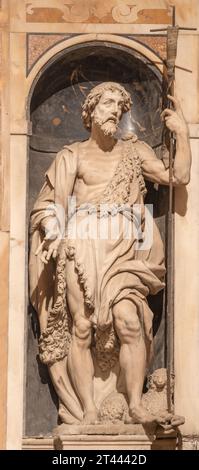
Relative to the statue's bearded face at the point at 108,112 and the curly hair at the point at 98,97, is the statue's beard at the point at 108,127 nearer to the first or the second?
the statue's bearded face at the point at 108,112

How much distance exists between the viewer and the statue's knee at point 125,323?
1373 centimetres

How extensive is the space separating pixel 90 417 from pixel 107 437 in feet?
0.75

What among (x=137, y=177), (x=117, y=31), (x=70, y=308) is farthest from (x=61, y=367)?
(x=117, y=31)

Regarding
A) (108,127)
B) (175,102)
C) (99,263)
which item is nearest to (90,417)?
(99,263)

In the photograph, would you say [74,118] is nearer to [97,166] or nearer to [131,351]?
[97,166]

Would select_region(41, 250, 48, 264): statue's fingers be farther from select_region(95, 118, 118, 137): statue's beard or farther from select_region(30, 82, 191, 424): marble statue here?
select_region(95, 118, 118, 137): statue's beard

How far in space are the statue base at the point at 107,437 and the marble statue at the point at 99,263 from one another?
0.09m

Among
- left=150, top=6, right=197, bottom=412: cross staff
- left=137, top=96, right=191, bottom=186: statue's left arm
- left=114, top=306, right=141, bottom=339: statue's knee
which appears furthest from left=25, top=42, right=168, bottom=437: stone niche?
left=114, top=306, right=141, bottom=339: statue's knee

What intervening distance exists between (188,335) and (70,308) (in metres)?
0.74

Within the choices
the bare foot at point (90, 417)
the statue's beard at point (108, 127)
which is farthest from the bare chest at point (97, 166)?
the bare foot at point (90, 417)

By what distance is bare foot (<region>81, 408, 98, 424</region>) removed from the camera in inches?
541

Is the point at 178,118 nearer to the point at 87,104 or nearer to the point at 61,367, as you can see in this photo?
the point at 87,104

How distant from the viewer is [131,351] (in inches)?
542

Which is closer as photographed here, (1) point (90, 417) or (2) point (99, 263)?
(1) point (90, 417)
